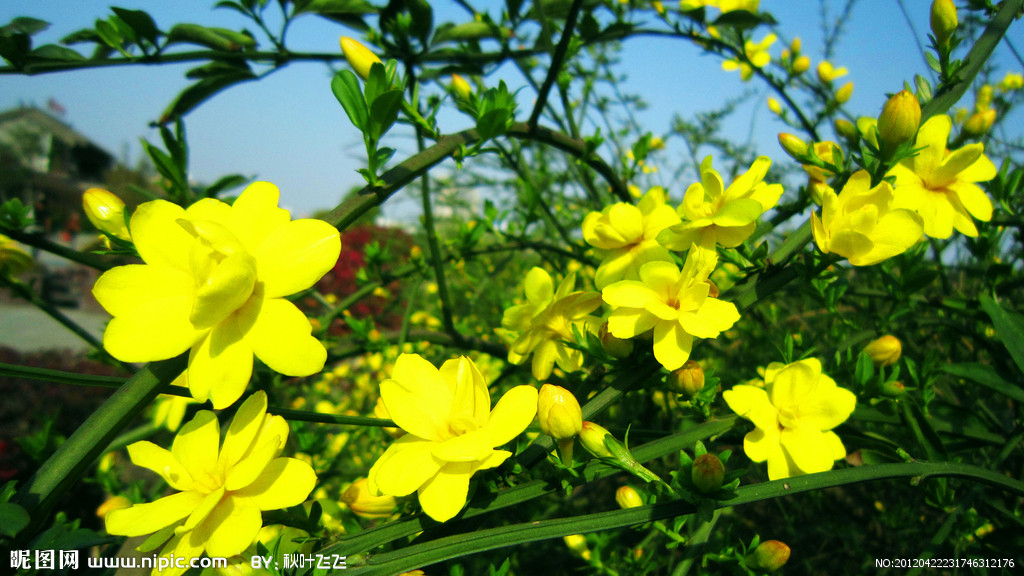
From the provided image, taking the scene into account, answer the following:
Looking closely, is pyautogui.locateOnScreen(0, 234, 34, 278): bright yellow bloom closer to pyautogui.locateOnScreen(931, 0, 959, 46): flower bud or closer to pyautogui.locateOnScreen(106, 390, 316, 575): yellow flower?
pyautogui.locateOnScreen(106, 390, 316, 575): yellow flower

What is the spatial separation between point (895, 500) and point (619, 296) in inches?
61.4

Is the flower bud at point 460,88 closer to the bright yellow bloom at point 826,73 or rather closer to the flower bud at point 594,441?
the flower bud at point 594,441

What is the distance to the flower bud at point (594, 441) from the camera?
455 millimetres

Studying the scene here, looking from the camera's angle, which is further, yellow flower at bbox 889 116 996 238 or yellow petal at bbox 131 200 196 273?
yellow flower at bbox 889 116 996 238

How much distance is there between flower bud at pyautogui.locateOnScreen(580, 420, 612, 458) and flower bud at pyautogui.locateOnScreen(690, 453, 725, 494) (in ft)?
0.23

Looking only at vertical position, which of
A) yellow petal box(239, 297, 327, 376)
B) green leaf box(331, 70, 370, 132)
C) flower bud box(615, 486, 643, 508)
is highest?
green leaf box(331, 70, 370, 132)

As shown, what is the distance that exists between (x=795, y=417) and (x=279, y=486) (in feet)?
1.60

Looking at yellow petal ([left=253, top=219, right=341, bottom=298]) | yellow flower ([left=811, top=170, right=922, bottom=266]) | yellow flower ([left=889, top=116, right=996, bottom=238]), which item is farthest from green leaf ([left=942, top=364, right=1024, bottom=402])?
yellow petal ([left=253, top=219, right=341, bottom=298])

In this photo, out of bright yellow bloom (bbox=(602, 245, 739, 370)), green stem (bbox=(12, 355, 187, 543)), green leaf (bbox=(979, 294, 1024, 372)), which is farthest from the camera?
green leaf (bbox=(979, 294, 1024, 372))

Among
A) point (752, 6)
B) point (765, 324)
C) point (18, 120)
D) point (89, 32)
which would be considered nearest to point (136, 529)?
point (89, 32)

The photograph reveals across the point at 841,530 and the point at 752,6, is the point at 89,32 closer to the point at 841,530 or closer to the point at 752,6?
the point at 752,6

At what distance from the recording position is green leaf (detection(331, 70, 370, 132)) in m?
0.52

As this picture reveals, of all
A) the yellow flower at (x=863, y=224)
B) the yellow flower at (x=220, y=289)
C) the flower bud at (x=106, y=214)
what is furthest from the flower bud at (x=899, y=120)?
the flower bud at (x=106, y=214)

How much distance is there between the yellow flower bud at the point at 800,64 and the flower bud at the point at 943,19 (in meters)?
0.81
